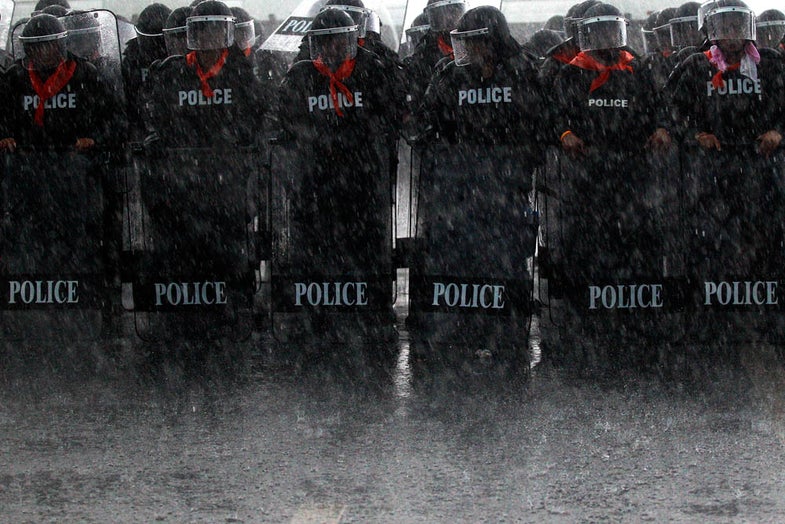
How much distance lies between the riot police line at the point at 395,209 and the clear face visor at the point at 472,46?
14mm

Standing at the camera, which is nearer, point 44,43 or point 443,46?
point 44,43

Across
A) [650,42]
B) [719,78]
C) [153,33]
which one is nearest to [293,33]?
[153,33]

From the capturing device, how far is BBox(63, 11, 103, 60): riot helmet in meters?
9.91

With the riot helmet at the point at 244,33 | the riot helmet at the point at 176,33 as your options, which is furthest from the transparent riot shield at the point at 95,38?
the riot helmet at the point at 244,33

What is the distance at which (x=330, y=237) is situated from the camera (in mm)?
7758

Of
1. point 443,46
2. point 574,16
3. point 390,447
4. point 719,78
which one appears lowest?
point 390,447

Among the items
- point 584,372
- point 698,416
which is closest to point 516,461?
point 698,416

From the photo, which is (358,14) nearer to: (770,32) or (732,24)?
(732,24)

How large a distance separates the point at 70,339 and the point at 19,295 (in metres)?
0.43

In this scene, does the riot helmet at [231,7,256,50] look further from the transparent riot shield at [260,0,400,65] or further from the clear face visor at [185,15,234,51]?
the clear face visor at [185,15,234,51]

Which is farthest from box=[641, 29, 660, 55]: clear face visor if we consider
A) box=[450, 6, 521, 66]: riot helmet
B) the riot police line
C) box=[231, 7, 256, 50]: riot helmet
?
box=[231, 7, 256, 50]: riot helmet

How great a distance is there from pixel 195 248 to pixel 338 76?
1.43m

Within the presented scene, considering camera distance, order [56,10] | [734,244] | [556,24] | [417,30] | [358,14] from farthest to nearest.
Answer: [556,24] < [417,30] < [56,10] < [358,14] < [734,244]

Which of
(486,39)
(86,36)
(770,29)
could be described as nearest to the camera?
(486,39)
